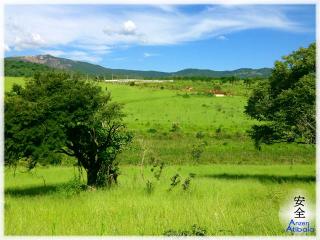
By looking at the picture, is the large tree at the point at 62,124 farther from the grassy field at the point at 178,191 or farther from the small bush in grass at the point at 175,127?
the small bush in grass at the point at 175,127

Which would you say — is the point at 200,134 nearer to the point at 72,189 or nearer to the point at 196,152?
the point at 196,152

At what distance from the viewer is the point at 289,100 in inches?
1102

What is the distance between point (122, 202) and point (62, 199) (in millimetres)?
3183

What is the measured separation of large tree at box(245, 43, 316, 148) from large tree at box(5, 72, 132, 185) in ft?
31.2

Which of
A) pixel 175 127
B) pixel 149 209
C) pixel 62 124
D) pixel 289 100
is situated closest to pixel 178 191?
pixel 62 124

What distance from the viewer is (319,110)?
23.5 m

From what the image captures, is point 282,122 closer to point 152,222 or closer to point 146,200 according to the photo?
point 146,200

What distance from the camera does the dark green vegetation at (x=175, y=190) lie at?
44.8ft

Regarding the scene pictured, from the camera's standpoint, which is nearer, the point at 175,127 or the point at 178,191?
the point at 178,191

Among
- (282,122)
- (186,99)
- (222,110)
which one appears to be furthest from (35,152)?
(186,99)

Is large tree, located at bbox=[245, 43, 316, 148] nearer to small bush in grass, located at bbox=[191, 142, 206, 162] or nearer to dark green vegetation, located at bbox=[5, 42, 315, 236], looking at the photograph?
dark green vegetation, located at bbox=[5, 42, 315, 236]

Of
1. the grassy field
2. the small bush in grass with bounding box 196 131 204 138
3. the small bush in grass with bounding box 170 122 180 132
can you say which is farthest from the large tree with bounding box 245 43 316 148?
the small bush in grass with bounding box 170 122 180 132

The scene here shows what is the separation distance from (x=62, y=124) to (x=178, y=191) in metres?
6.47

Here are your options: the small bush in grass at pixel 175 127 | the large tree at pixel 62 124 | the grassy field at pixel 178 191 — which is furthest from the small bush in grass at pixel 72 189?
the small bush in grass at pixel 175 127
